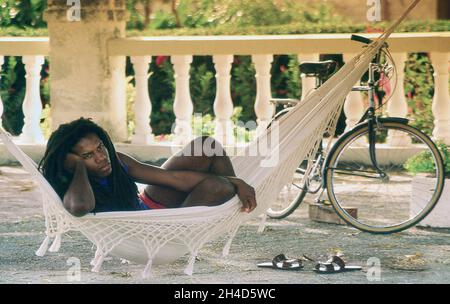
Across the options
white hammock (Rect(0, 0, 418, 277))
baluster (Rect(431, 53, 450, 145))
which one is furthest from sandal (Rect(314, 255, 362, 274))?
baluster (Rect(431, 53, 450, 145))

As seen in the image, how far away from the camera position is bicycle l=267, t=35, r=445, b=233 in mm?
6836

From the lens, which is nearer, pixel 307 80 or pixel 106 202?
pixel 106 202

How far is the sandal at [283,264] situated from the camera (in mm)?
5949

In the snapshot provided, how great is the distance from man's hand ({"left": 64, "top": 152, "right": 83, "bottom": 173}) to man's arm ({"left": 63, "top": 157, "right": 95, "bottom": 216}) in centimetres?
1

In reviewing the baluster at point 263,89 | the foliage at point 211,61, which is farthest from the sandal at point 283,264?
the foliage at point 211,61

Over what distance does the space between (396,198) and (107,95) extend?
268 centimetres

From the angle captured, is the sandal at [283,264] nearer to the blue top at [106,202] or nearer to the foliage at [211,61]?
the blue top at [106,202]

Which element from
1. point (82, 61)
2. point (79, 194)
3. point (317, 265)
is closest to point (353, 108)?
point (82, 61)

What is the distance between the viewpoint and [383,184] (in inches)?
287

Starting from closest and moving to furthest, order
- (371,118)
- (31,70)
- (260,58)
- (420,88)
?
1. (371,118)
2. (260,58)
3. (31,70)
4. (420,88)

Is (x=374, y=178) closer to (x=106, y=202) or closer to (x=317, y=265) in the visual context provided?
(x=317, y=265)

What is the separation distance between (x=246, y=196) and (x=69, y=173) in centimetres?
83

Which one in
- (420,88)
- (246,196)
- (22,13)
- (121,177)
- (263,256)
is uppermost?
(22,13)
